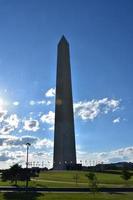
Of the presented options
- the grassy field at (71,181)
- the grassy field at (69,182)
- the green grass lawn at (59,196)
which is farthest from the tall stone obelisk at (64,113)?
the green grass lawn at (59,196)

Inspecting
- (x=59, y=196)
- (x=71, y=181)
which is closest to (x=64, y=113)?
(x=71, y=181)

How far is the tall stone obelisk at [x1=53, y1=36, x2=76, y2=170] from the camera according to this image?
105438mm

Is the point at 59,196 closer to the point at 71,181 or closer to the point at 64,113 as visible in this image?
the point at 71,181

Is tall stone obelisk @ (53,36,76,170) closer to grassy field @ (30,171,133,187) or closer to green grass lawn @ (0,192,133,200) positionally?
grassy field @ (30,171,133,187)

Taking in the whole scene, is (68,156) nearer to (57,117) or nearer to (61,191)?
(57,117)

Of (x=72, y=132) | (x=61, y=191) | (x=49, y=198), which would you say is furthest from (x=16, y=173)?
(x=72, y=132)

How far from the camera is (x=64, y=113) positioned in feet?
356

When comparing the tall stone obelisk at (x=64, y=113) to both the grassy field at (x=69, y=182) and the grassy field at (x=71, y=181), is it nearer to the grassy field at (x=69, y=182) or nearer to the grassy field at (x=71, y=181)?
the grassy field at (x=71, y=181)

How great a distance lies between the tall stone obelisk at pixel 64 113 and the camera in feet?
346

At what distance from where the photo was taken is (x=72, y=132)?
356ft

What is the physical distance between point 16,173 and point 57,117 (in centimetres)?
4047

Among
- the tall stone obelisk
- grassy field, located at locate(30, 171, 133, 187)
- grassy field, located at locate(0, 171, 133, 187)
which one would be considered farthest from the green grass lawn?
the tall stone obelisk

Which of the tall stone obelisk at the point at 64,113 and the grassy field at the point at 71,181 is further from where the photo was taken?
the tall stone obelisk at the point at 64,113

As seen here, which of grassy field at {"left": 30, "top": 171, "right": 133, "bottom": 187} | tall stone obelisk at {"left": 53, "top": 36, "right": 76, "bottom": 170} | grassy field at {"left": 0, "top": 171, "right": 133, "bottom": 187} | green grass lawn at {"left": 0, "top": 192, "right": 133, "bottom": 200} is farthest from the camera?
tall stone obelisk at {"left": 53, "top": 36, "right": 76, "bottom": 170}
